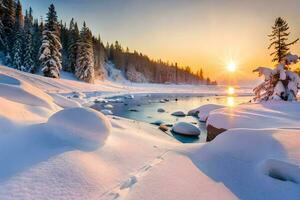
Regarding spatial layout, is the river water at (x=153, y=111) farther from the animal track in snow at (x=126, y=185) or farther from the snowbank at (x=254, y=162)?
the animal track in snow at (x=126, y=185)

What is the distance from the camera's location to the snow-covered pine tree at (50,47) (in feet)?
119

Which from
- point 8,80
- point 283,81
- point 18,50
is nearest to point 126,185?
point 8,80

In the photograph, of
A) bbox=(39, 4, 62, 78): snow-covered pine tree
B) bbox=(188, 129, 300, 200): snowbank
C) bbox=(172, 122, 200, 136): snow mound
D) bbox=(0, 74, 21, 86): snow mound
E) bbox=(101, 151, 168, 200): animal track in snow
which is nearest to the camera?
Answer: bbox=(101, 151, 168, 200): animal track in snow

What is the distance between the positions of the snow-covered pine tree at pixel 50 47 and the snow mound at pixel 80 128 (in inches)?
1374

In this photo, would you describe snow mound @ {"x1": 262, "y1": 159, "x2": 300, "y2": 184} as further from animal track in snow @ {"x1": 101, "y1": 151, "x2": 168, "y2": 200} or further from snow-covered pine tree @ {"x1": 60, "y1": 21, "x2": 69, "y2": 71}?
snow-covered pine tree @ {"x1": 60, "y1": 21, "x2": 69, "y2": 71}

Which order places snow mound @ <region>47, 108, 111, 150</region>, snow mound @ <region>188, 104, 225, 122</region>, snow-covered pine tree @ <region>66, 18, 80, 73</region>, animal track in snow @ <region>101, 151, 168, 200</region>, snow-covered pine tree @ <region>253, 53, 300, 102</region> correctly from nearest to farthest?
animal track in snow @ <region>101, 151, 168, 200</region> → snow mound @ <region>47, 108, 111, 150</region> → snow-covered pine tree @ <region>253, 53, 300, 102</region> → snow mound @ <region>188, 104, 225, 122</region> → snow-covered pine tree @ <region>66, 18, 80, 73</region>

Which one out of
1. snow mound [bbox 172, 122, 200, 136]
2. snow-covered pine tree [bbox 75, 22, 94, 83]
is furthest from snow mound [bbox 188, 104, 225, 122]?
snow-covered pine tree [bbox 75, 22, 94, 83]

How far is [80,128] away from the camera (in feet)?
18.4

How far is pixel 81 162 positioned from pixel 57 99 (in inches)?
390

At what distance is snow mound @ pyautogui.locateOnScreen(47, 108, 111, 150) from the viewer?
5.33 m

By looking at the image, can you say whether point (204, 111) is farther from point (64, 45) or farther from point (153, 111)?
point (64, 45)

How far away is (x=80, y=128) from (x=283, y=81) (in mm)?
17547

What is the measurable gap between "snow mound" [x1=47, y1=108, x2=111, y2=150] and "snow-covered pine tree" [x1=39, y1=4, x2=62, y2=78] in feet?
114

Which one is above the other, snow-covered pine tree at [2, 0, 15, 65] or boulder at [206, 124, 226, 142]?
snow-covered pine tree at [2, 0, 15, 65]
